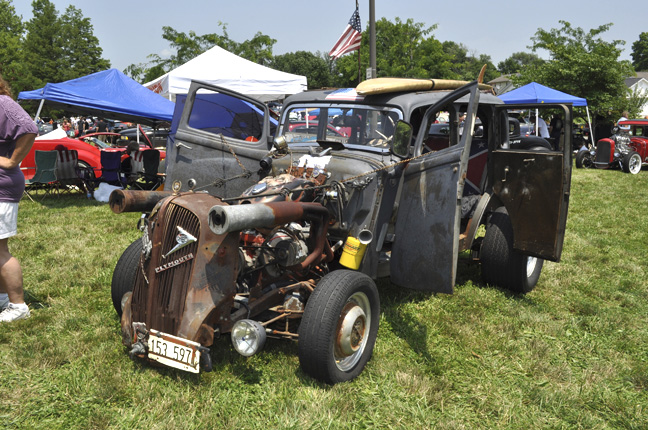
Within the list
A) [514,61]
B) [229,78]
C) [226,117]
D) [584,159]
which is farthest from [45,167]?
[514,61]

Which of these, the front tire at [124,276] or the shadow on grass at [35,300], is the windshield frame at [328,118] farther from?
the shadow on grass at [35,300]

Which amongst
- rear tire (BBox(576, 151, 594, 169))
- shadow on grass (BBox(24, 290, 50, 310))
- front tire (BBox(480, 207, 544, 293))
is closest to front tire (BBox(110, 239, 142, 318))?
shadow on grass (BBox(24, 290, 50, 310))

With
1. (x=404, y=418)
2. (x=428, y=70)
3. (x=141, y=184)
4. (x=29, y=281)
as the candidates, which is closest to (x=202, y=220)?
(x=404, y=418)

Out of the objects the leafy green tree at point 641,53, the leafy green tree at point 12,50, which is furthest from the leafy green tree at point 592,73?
the leafy green tree at point 641,53

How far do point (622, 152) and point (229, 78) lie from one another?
12322 mm

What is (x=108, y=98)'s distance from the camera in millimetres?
10773

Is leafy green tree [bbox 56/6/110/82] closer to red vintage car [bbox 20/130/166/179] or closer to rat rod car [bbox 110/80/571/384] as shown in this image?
red vintage car [bbox 20/130/166/179]

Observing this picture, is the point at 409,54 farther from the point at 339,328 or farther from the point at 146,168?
the point at 339,328

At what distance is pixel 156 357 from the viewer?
2.84m

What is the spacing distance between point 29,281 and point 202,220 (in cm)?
317

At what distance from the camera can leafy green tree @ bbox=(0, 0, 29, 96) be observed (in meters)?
36.2

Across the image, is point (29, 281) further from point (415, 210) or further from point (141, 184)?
point (141, 184)

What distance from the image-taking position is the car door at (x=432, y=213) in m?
3.46

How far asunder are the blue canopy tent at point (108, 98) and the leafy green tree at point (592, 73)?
1836 cm
